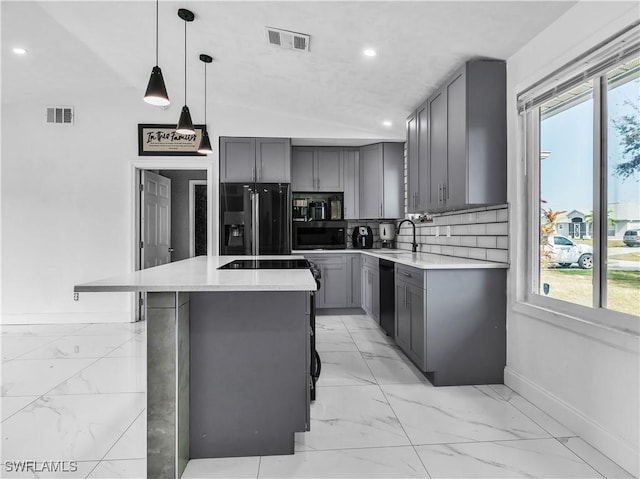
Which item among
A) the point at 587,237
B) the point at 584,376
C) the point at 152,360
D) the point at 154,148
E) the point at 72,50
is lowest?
the point at 584,376

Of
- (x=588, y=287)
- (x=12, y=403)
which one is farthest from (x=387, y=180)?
(x=12, y=403)

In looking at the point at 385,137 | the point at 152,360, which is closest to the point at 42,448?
the point at 152,360

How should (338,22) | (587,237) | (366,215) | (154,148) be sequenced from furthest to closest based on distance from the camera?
1. (366,215)
2. (154,148)
3. (338,22)
4. (587,237)

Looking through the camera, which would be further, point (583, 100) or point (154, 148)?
point (154, 148)

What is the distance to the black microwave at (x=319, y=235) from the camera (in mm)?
5191

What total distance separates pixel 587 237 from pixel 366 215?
128 inches

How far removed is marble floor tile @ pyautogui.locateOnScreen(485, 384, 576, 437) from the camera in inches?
80.7

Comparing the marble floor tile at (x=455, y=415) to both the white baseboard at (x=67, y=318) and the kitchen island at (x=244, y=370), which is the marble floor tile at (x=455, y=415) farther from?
the white baseboard at (x=67, y=318)

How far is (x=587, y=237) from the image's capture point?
2.04 m

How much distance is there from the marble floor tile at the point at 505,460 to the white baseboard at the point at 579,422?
162 millimetres

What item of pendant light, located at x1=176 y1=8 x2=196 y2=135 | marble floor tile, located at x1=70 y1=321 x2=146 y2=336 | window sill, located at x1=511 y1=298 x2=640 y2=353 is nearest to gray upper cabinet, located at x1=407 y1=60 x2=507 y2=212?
window sill, located at x1=511 y1=298 x2=640 y2=353

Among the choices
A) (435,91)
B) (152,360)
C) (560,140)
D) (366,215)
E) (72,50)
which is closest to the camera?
(152,360)

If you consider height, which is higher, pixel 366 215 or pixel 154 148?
pixel 154 148

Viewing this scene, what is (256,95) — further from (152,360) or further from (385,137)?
(152,360)
